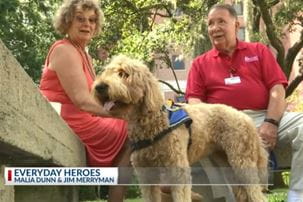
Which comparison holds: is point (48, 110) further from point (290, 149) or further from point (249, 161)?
point (290, 149)

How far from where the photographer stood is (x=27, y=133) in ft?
9.43

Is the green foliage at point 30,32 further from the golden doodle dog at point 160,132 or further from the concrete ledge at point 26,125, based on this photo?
the concrete ledge at point 26,125

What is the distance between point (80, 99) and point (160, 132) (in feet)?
2.51

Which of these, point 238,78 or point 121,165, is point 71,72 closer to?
point 121,165

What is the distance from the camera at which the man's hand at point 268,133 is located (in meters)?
4.72

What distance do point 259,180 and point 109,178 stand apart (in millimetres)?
1361

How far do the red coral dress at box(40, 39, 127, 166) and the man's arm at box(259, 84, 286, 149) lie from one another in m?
1.20

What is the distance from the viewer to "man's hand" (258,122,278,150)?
472cm

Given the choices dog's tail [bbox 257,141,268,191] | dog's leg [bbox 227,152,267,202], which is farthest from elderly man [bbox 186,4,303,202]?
dog's leg [bbox 227,152,267,202]

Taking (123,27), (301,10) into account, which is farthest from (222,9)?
(123,27)

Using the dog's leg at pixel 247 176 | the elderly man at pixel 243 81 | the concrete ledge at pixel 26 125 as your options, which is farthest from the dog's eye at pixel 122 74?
the elderly man at pixel 243 81

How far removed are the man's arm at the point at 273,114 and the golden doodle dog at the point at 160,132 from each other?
16.6 inches

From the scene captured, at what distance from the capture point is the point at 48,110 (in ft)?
11.2

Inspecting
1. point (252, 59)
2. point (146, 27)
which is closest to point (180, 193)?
point (252, 59)
